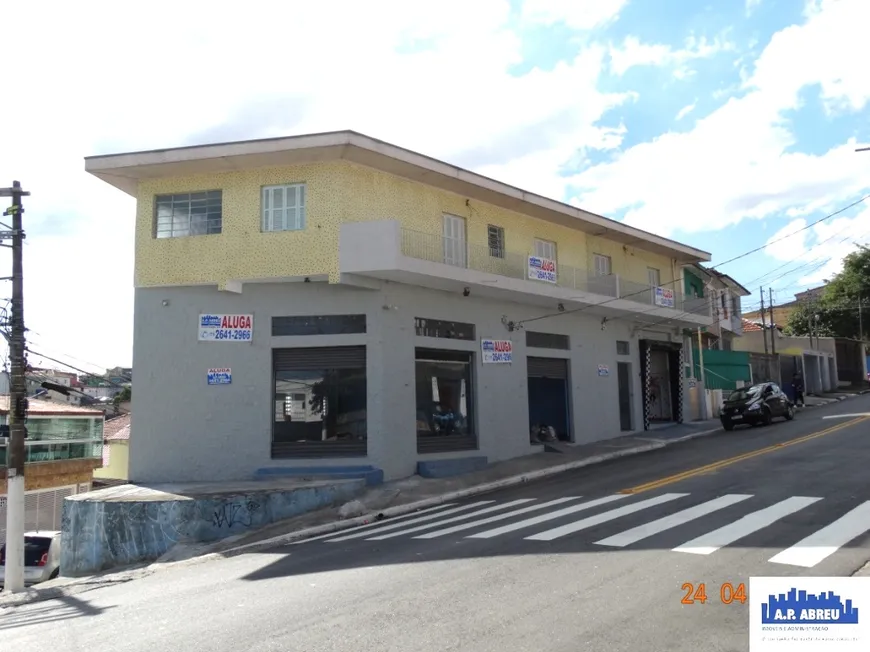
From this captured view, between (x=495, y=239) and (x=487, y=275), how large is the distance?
263cm

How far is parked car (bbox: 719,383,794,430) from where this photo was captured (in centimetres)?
2612

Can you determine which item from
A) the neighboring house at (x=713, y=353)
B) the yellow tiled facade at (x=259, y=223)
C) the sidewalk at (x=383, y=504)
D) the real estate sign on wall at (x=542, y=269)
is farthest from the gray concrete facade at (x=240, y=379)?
the neighboring house at (x=713, y=353)

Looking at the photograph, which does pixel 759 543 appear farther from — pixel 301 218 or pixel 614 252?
pixel 614 252

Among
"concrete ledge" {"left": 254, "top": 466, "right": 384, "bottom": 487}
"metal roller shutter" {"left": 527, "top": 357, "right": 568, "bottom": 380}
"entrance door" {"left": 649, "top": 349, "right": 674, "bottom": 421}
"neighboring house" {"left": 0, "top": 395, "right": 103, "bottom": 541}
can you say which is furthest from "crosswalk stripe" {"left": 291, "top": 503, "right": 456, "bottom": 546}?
"neighboring house" {"left": 0, "top": 395, "right": 103, "bottom": 541}

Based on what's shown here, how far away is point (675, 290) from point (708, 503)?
1944cm

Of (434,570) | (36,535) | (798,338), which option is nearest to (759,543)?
(434,570)

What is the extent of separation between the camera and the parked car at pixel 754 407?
26.1 m

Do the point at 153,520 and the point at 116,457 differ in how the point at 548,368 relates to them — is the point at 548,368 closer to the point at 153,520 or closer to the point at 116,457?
the point at 153,520

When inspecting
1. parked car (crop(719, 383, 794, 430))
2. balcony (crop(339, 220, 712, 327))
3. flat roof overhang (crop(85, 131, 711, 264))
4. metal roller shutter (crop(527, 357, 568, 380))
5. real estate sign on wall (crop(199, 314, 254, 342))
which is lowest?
parked car (crop(719, 383, 794, 430))

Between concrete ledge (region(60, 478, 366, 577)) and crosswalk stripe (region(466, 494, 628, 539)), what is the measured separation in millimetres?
5566

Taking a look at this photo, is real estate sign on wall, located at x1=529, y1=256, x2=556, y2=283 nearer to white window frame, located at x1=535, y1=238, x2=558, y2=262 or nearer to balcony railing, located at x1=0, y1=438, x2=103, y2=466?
white window frame, located at x1=535, y1=238, x2=558, y2=262

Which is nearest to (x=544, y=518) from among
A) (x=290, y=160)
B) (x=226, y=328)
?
(x=226, y=328)

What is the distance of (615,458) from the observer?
2064 cm
